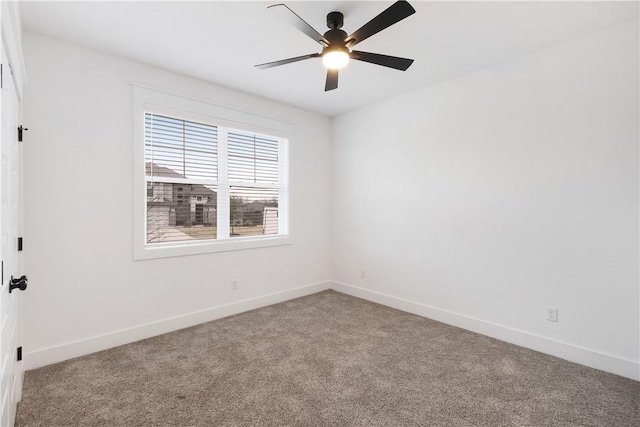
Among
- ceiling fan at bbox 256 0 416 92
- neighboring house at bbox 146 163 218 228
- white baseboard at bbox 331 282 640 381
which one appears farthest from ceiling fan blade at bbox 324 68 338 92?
white baseboard at bbox 331 282 640 381

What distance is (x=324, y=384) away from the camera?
2305mm

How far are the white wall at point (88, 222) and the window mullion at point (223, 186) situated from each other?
35cm

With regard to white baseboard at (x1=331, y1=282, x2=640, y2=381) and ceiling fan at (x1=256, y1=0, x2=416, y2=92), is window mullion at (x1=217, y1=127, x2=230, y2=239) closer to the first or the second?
ceiling fan at (x1=256, y1=0, x2=416, y2=92)

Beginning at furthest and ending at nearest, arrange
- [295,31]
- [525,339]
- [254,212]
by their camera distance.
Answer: [254,212] < [525,339] < [295,31]

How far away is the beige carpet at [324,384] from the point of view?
1962 millimetres

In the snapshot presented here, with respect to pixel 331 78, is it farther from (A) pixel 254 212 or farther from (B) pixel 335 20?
(A) pixel 254 212

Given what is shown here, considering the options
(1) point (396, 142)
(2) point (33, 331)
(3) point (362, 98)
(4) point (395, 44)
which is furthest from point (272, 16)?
(2) point (33, 331)

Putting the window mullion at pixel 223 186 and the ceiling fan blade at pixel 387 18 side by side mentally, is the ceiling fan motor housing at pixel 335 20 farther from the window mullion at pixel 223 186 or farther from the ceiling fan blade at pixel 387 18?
the window mullion at pixel 223 186

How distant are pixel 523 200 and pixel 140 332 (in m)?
3.76

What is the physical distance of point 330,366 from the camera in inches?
101

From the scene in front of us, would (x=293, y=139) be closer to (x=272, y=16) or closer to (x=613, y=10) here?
(x=272, y=16)

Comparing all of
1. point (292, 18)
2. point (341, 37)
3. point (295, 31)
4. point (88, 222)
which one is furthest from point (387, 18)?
point (88, 222)

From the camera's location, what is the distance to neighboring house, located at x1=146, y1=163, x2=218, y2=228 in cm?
325

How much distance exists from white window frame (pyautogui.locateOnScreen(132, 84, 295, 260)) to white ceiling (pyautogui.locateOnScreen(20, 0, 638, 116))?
33 cm
